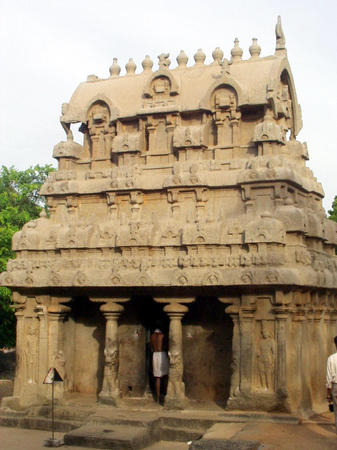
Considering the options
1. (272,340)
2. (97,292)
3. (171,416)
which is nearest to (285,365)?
(272,340)

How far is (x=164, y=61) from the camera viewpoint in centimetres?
1812

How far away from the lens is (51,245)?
683 inches

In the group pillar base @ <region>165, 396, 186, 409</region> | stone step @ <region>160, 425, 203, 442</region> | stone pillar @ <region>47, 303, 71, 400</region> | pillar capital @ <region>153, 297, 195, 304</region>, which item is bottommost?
stone step @ <region>160, 425, 203, 442</region>

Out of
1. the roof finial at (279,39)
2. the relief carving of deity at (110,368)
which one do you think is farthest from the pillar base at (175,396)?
the roof finial at (279,39)

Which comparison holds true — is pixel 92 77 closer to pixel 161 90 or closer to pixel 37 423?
pixel 161 90

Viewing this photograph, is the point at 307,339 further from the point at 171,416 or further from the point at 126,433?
the point at 126,433

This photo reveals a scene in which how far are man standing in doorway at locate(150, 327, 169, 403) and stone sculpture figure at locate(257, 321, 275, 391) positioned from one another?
262 cm

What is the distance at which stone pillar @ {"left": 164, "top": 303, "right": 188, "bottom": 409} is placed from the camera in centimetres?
1561

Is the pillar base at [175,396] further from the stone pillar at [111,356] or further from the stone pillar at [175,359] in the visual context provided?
the stone pillar at [111,356]

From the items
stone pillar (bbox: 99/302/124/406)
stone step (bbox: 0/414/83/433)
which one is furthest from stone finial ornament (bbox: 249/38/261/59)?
stone step (bbox: 0/414/83/433)

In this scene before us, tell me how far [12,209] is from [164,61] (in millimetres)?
13096

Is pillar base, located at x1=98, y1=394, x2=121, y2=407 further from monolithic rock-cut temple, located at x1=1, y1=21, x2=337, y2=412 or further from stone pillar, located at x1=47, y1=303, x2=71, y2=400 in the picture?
stone pillar, located at x1=47, y1=303, x2=71, y2=400

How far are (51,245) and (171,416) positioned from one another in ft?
16.9

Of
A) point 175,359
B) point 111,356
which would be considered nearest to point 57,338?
point 111,356
